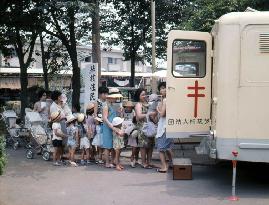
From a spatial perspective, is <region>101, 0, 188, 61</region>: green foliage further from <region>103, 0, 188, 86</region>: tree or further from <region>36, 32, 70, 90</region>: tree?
<region>36, 32, 70, 90</region>: tree

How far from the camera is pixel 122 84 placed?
3384 cm

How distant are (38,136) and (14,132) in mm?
2284

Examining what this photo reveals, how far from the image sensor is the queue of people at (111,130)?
9.58 m

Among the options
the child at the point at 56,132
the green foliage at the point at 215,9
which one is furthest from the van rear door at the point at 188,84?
the green foliage at the point at 215,9

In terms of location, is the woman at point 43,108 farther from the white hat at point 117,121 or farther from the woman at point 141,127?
the woman at point 141,127

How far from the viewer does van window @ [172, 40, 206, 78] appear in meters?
8.41

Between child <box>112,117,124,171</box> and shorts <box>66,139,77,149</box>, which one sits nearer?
child <box>112,117,124,171</box>

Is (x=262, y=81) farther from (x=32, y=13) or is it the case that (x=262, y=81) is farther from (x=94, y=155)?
(x=32, y=13)

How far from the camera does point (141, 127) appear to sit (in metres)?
9.75

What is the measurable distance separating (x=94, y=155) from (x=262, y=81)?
4.90 m

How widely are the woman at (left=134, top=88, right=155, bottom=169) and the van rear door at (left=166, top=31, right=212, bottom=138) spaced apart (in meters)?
1.31

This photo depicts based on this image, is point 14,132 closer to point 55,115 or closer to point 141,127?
point 55,115

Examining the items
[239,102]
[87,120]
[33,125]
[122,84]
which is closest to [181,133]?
[239,102]

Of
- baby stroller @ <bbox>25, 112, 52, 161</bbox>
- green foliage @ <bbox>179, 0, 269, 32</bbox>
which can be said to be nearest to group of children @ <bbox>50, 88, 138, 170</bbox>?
baby stroller @ <bbox>25, 112, 52, 161</bbox>
